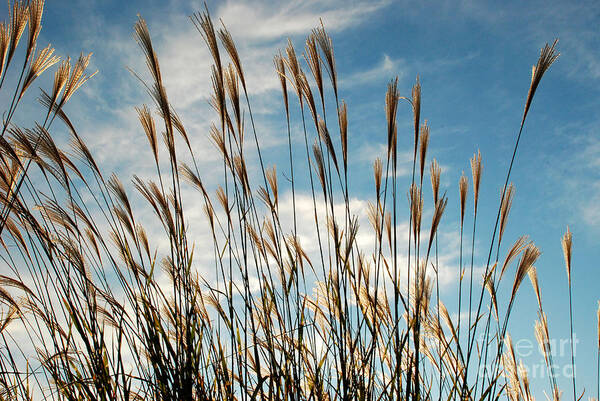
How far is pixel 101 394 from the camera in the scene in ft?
6.18

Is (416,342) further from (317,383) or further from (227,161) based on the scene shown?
(227,161)

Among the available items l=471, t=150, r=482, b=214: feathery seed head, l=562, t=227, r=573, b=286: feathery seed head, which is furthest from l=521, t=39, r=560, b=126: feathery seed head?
l=562, t=227, r=573, b=286: feathery seed head

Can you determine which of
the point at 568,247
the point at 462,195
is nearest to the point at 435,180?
the point at 462,195

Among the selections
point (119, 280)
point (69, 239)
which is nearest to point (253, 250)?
point (119, 280)

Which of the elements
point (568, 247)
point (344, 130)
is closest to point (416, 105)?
point (344, 130)

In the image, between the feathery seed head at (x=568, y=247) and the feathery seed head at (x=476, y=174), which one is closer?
the feathery seed head at (x=476, y=174)

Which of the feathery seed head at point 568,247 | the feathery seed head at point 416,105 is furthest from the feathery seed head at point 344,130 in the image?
the feathery seed head at point 568,247

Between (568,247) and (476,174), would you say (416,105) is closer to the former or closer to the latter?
(476,174)

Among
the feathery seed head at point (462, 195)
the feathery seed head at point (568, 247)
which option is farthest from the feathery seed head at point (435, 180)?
the feathery seed head at point (568, 247)

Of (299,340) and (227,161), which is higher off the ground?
(227,161)

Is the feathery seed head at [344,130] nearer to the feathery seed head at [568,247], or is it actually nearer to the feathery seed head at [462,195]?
the feathery seed head at [462,195]

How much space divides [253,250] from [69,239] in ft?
2.87

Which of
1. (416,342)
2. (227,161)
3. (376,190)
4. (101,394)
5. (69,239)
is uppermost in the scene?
(227,161)

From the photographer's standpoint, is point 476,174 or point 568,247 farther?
point 568,247
